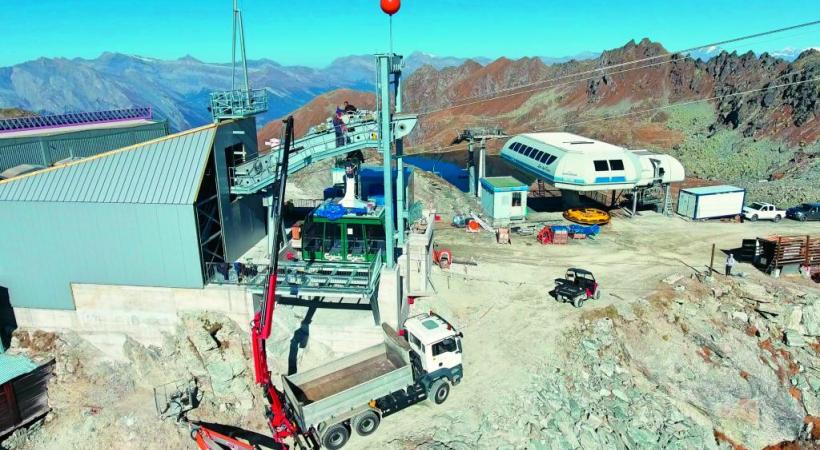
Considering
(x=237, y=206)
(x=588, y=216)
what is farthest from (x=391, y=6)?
(x=588, y=216)

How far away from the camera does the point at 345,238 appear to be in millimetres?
27203

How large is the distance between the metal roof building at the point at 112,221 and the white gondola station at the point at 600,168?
28175 millimetres

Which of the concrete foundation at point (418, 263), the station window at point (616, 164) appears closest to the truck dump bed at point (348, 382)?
the concrete foundation at point (418, 263)

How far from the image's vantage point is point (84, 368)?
2597 cm

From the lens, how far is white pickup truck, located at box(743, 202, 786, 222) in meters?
43.1

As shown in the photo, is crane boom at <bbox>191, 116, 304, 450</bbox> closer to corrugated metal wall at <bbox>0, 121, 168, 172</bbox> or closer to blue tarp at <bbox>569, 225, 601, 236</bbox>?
corrugated metal wall at <bbox>0, 121, 168, 172</bbox>

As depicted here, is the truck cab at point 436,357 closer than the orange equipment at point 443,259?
Yes

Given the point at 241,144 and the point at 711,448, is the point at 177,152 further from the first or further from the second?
the point at 711,448

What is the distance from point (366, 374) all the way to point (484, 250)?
17.2 meters

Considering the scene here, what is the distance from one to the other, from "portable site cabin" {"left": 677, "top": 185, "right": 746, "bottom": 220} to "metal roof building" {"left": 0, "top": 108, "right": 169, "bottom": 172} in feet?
143

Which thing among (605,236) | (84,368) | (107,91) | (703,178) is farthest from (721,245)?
(107,91)

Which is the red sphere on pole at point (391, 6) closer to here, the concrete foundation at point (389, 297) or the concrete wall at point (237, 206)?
the concrete wall at point (237, 206)

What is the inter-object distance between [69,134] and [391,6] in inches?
935

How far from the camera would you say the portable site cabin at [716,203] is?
43344 mm
